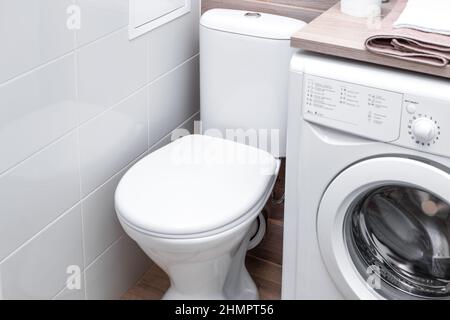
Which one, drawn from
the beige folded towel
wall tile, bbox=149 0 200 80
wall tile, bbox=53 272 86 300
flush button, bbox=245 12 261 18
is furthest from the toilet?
the beige folded towel

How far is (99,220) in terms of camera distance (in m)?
1.78

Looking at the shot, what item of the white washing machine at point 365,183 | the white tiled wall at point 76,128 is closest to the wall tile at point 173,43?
the white tiled wall at point 76,128

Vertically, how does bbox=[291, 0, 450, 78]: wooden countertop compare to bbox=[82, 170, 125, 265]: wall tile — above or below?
above

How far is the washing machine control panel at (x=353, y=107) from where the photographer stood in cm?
142

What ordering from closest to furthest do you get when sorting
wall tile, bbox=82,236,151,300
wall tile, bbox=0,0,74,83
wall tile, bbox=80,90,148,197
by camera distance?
1. wall tile, bbox=0,0,74,83
2. wall tile, bbox=80,90,148,197
3. wall tile, bbox=82,236,151,300

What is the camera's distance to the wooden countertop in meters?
1.40

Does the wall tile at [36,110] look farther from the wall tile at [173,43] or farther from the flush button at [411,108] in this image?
the flush button at [411,108]

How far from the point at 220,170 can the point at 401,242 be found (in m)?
0.49

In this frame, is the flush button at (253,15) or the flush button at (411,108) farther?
the flush button at (253,15)

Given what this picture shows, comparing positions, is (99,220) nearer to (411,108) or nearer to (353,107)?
(353,107)

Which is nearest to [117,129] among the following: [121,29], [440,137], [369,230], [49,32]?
[121,29]

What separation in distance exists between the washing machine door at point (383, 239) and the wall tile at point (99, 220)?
0.58 metres

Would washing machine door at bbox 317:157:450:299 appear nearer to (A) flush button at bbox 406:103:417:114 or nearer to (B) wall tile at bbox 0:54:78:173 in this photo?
(A) flush button at bbox 406:103:417:114

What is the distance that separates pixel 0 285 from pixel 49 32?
571mm
